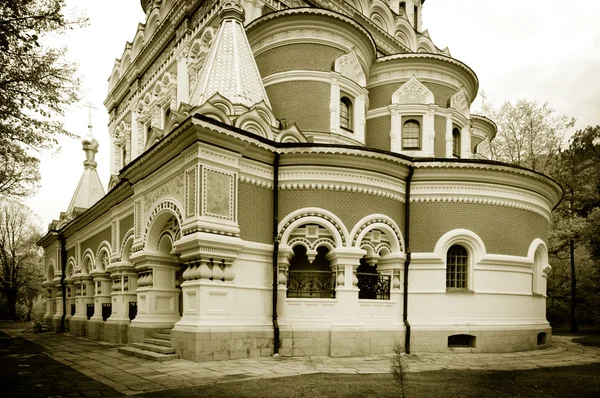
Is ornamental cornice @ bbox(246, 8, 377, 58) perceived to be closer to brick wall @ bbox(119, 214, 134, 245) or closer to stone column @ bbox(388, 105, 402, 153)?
stone column @ bbox(388, 105, 402, 153)

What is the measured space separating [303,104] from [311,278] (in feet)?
18.9

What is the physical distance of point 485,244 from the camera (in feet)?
42.8

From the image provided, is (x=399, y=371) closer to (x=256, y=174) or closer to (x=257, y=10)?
(x=256, y=174)

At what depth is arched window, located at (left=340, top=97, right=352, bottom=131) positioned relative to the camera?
1572 centimetres

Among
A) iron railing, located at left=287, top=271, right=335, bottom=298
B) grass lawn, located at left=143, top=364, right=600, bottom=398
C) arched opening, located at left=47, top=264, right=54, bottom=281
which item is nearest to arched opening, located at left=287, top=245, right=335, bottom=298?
iron railing, located at left=287, top=271, right=335, bottom=298

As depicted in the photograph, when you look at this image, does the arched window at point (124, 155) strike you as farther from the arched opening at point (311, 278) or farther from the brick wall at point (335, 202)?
the brick wall at point (335, 202)

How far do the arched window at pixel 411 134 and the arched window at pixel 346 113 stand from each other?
2.15m

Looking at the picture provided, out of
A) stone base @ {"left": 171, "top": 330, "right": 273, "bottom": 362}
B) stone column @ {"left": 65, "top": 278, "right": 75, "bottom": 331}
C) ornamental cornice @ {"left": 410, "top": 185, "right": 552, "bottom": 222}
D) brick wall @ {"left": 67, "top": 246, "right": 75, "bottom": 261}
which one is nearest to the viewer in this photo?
stone base @ {"left": 171, "top": 330, "right": 273, "bottom": 362}

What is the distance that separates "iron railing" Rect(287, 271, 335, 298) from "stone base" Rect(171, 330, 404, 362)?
1021 mm

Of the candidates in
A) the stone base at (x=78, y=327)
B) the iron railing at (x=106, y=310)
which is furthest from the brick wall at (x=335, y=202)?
the stone base at (x=78, y=327)

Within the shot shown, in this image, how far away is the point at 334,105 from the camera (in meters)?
15.0

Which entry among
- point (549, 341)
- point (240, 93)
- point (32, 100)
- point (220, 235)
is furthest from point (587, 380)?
point (32, 100)

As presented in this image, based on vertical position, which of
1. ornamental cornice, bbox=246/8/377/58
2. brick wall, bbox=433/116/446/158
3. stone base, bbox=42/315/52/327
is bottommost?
stone base, bbox=42/315/52/327

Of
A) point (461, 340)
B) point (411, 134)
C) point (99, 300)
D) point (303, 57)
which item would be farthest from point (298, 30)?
point (99, 300)
